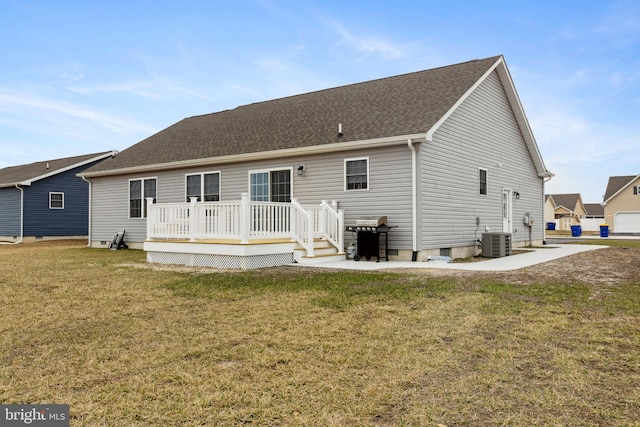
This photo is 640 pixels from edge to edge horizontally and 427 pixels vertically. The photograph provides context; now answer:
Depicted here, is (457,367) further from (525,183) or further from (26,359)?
(525,183)

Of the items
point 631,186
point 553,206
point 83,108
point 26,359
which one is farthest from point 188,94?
point 553,206

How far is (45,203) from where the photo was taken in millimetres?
24750

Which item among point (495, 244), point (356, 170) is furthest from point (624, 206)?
point (356, 170)

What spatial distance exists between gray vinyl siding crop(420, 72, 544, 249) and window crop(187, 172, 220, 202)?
7.50 meters

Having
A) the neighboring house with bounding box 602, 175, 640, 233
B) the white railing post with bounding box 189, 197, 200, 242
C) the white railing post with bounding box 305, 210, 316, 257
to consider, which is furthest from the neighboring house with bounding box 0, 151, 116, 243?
the neighboring house with bounding box 602, 175, 640, 233

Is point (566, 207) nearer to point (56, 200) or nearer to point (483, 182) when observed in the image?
point (483, 182)

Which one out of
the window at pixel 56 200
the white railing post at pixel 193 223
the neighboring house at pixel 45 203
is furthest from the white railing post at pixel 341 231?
the window at pixel 56 200

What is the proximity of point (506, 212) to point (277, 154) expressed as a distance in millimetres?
8878

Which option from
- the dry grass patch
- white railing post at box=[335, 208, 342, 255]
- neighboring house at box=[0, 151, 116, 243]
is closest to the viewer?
the dry grass patch

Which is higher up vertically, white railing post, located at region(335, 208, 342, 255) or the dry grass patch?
white railing post, located at region(335, 208, 342, 255)

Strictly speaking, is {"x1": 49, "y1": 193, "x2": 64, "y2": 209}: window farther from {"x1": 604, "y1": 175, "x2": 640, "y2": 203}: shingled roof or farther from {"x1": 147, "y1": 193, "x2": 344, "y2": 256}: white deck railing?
{"x1": 604, "y1": 175, "x2": 640, "y2": 203}: shingled roof

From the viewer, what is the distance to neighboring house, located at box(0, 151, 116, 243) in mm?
24016

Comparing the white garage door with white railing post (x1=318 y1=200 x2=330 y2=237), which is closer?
white railing post (x1=318 y1=200 x2=330 y2=237)

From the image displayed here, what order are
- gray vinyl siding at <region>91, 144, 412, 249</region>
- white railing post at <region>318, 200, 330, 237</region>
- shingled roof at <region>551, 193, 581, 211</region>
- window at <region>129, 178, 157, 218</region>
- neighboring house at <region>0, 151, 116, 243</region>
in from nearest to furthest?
gray vinyl siding at <region>91, 144, 412, 249</region> < white railing post at <region>318, 200, 330, 237</region> < window at <region>129, 178, 157, 218</region> < neighboring house at <region>0, 151, 116, 243</region> < shingled roof at <region>551, 193, 581, 211</region>
